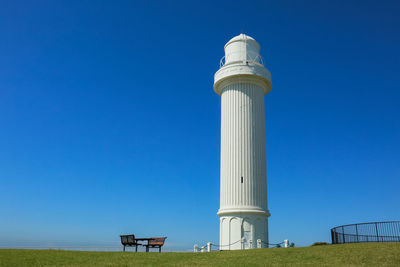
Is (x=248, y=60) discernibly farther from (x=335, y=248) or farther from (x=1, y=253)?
(x=1, y=253)

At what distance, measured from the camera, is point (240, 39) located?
31250mm

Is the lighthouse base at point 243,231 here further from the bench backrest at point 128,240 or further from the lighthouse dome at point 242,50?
the lighthouse dome at point 242,50

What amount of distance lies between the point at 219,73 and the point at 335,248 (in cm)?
1700

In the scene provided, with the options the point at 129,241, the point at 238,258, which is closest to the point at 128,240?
the point at 129,241

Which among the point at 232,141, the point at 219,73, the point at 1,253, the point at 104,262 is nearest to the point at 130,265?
the point at 104,262

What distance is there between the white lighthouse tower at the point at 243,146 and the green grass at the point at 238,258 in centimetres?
693

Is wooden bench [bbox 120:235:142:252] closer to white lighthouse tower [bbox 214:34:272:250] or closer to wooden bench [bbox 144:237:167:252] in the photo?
wooden bench [bbox 144:237:167:252]

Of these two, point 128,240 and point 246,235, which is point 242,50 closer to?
point 246,235

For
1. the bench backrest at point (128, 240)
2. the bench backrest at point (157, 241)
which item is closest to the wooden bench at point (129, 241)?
the bench backrest at point (128, 240)

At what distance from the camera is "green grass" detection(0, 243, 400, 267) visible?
621 inches

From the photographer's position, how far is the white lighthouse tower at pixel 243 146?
2633 centimetres

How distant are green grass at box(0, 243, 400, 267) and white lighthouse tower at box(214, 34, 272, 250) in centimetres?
693

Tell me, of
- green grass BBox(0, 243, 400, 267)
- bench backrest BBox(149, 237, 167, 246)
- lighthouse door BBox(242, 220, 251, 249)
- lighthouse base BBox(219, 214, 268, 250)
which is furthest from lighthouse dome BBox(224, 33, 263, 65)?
green grass BBox(0, 243, 400, 267)

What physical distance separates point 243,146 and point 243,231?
6464 millimetres
